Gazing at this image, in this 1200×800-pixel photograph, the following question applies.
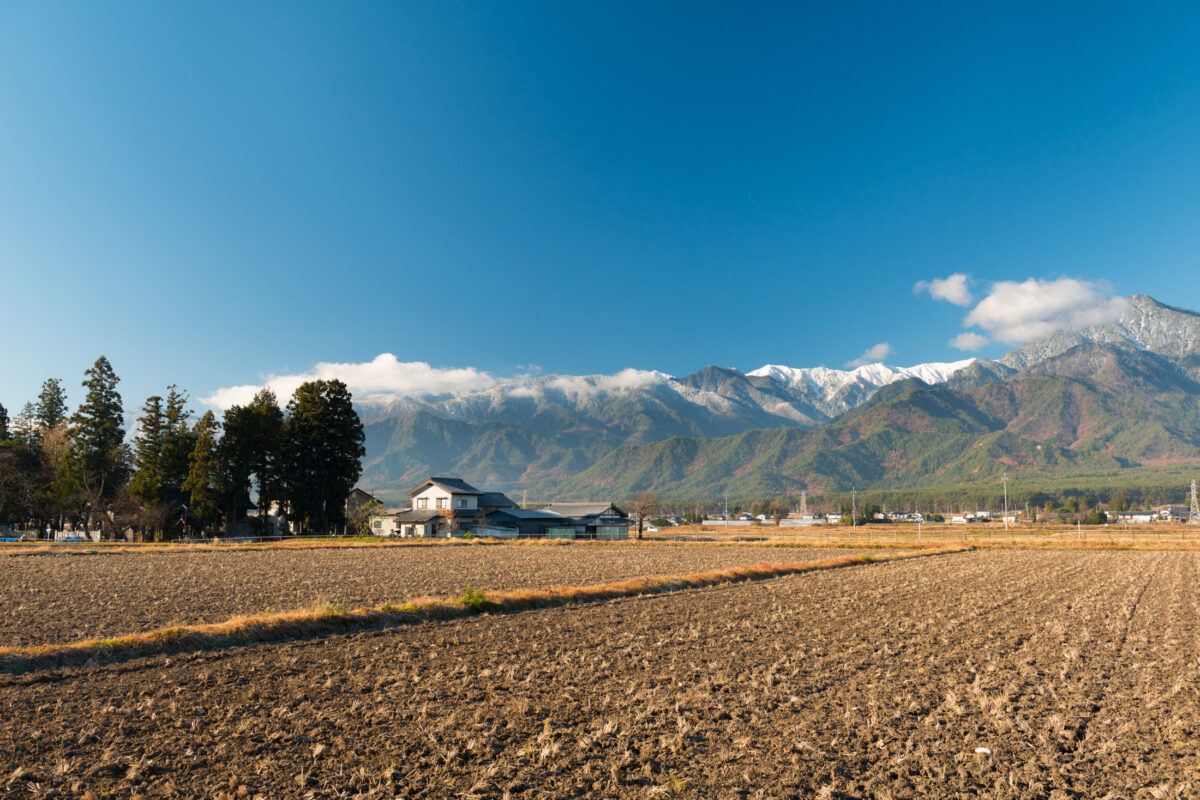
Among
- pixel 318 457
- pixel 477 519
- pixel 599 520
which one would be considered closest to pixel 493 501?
pixel 477 519

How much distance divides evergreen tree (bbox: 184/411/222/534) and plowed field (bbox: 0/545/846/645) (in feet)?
44.1

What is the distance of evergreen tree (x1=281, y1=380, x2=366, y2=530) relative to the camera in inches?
2249

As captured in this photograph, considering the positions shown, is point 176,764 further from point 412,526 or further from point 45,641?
point 412,526

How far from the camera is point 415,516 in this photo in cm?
7225

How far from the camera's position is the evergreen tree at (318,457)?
5712 cm

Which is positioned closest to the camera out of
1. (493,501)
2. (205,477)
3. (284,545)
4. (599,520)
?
(284,545)

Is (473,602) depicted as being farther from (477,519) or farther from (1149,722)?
(477,519)

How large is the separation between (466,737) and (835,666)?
700 centimetres

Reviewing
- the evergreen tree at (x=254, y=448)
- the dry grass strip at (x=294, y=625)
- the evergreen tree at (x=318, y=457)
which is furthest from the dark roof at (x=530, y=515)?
the dry grass strip at (x=294, y=625)

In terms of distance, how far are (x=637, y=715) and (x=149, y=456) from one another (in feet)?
203

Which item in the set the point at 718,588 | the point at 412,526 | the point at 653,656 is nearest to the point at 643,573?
the point at 718,588

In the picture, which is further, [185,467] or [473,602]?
[185,467]

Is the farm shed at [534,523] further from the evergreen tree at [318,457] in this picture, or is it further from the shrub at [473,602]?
the shrub at [473,602]

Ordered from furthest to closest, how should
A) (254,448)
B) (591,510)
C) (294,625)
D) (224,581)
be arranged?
(591,510), (254,448), (224,581), (294,625)
